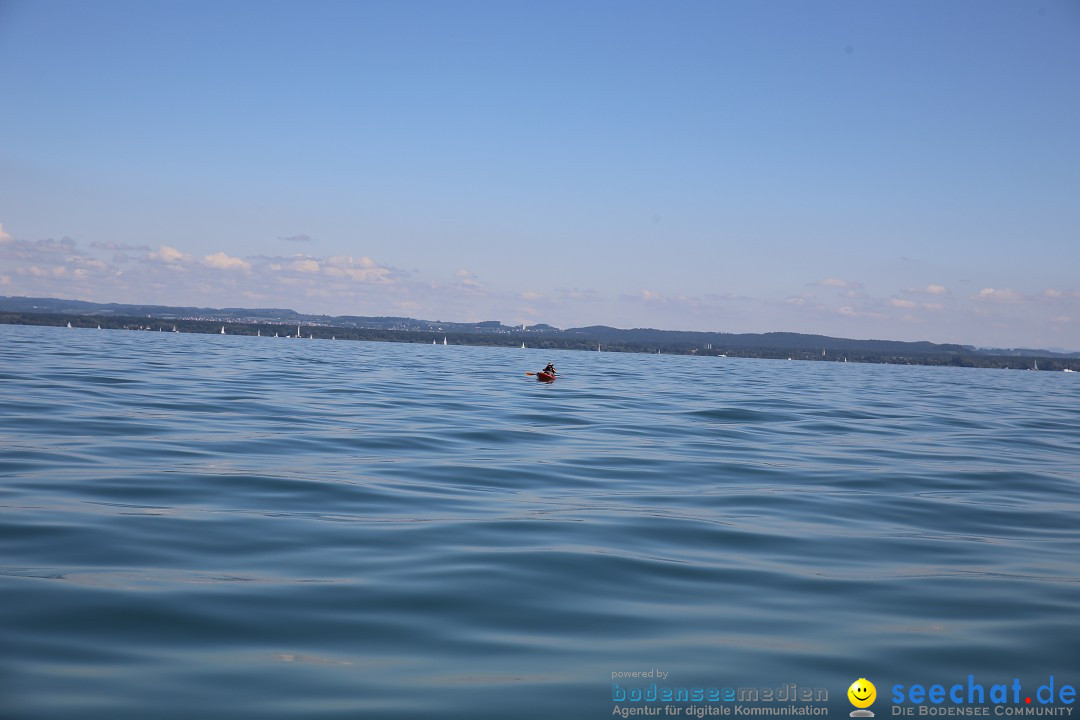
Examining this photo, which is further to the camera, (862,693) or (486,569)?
(486,569)

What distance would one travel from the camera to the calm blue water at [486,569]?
23.8 ft

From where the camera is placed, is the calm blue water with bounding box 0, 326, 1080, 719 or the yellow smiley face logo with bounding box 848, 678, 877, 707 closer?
Result: the yellow smiley face logo with bounding box 848, 678, 877, 707

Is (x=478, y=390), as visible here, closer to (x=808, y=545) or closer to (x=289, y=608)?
(x=808, y=545)

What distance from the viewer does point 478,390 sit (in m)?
42.8

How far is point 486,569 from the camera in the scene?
406 inches

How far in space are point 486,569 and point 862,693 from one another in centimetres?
440

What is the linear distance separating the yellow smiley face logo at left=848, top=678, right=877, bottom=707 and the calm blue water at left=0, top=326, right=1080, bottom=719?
0.28 feet

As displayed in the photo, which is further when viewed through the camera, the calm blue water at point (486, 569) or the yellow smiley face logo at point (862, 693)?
the calm blue water at point (486, 569)

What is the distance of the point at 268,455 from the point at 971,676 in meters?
14.1

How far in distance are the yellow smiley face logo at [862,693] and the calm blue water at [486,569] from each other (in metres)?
0.09

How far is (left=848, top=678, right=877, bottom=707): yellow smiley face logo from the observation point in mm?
7133

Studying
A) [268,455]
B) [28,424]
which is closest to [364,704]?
[268,455]

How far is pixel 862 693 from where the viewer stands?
728 cm

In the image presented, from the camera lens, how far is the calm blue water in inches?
285
